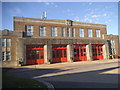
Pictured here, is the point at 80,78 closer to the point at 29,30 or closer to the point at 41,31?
the point at 41,31

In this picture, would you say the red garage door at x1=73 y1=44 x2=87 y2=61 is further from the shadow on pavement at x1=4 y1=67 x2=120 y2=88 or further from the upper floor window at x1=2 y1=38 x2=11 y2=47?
the upper floor window at x1=2 y1=38 x2=11 y2=47

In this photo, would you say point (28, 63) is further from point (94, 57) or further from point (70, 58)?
point (94, 57)

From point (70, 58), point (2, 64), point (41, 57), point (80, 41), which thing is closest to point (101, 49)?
point (80, 41)

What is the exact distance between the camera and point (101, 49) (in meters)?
26.3

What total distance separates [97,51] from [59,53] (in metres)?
10.2

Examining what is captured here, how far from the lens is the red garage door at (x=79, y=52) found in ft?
76.7

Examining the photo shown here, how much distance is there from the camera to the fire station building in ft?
64.4

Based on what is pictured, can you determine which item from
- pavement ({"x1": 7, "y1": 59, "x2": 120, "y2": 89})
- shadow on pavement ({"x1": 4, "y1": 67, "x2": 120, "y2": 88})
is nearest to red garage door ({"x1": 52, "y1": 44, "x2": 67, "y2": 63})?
pavement ({"x1": 7, "y1": 59, "x2": 120, "y2": 89})

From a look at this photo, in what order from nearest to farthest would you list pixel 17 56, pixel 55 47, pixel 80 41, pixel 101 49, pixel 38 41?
1. pixel 17 56
2. pixel 38 41
3. pixel 55 47
4. pixel 80 41
5. pixel 101 49

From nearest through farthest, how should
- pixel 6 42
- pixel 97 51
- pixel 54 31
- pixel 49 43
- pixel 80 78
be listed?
1. pixel 80 78
2. pixel 6 42
3. pixel 49 43
4. pixel 54 31
5. pixel 97 51

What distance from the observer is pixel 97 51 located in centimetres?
2550

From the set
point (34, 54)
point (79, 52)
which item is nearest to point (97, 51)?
point (79, 52)

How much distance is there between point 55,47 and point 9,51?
9209 millimetres

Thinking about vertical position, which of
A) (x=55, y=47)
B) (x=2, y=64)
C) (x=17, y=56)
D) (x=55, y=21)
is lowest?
(x=2, y=64)
